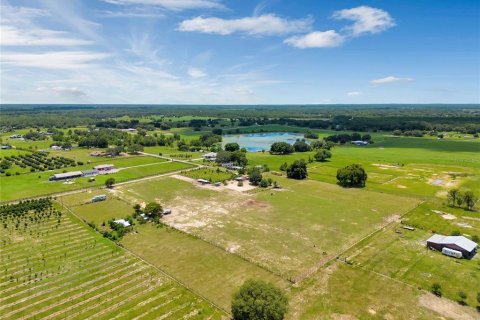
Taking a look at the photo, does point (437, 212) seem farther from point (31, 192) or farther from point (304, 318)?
point (31, 192)

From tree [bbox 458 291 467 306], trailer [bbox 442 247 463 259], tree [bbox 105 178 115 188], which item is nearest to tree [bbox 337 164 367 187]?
trailer [bbox 442 247 463 259]

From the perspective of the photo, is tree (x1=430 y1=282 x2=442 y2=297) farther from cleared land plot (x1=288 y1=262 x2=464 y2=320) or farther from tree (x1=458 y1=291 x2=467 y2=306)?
tree (x1=458 y1=291 x2=467 y2=306)

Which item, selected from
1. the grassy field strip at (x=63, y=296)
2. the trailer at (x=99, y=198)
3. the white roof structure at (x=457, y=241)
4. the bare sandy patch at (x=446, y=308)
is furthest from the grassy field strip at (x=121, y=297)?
the white roof structure at (x=457, y=241)

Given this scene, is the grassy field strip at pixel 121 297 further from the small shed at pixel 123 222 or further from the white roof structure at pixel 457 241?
the white roof structure at pixel 457 241

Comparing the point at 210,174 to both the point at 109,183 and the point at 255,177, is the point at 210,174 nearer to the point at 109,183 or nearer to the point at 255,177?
the point at 255,177

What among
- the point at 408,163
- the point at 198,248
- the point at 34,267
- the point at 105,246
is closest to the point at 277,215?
the point at 198,248

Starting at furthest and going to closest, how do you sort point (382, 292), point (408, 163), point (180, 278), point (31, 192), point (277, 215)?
point (408, 163) < point (31, 192) < point (277, 215) < point (180, 278) < point (382, 292)

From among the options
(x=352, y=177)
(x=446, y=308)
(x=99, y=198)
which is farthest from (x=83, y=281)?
(x=352, y=177)
